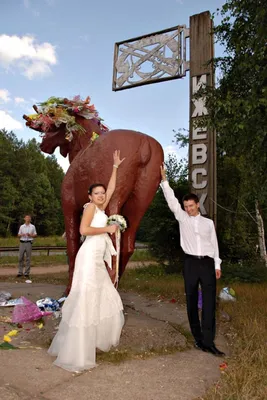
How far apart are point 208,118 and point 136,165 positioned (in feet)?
6.55

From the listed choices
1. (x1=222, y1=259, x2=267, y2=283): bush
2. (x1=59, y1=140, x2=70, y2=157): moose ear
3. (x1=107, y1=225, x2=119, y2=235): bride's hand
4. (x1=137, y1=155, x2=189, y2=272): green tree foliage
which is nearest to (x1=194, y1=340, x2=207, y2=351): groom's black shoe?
→ (x1=107, y1=225, x2=119, y2=235): bride's hand

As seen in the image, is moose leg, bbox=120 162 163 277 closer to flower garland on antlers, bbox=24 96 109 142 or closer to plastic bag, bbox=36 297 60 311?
plastic bag, bbox=36 297 60 311

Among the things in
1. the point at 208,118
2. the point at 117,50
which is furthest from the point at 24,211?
the point at 208,118

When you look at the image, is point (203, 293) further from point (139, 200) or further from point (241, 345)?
point (139, 200)

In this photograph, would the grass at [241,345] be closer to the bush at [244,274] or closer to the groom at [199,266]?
the groom at [199,266]

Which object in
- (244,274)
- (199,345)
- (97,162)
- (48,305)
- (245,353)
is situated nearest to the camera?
(245,353)

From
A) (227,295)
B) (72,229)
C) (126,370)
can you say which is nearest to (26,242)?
(72,229)

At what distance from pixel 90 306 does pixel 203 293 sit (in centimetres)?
113

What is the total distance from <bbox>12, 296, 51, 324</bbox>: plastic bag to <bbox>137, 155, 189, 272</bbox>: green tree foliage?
5202 mm

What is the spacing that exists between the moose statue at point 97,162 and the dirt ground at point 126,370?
1050 mm

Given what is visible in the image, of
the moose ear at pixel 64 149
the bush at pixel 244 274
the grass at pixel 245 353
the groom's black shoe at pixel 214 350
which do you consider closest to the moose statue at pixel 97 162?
the moose ear at pixel 64 149

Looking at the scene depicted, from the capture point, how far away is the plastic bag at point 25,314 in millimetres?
4281

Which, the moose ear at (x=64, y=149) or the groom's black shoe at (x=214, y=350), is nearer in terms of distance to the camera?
the groom's black shoe at (x=214, y=350)

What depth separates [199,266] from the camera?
3.59 meters
